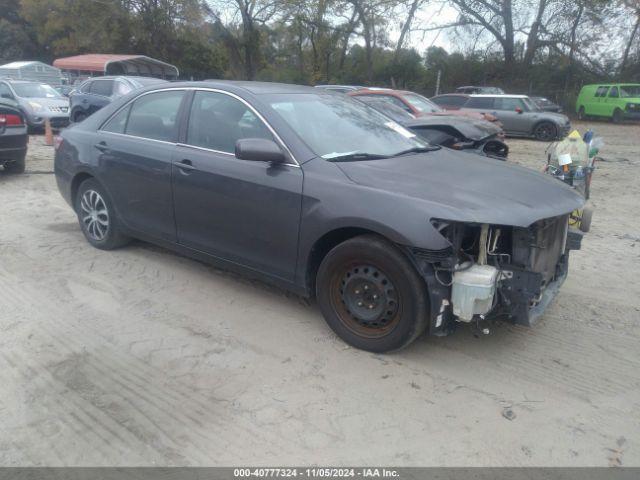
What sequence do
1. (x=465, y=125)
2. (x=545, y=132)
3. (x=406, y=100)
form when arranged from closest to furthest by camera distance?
(x=465, y=125) < (x=406, y=100) < (x=545, y=132)

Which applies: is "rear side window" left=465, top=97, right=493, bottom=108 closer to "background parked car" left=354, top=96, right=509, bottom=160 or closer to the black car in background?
"background parked car" left=354, top=96, right=509, bottom=160

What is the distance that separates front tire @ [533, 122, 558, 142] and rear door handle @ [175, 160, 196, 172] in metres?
15.9

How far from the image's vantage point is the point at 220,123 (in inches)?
170

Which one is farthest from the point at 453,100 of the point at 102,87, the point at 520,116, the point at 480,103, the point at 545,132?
the point at 102,87

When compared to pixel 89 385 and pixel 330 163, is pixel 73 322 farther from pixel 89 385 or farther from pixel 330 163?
pixel 330 163

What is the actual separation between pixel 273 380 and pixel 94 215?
3.05m

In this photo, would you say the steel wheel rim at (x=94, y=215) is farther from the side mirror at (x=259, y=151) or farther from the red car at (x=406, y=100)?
the red car at (x=406, y=100)

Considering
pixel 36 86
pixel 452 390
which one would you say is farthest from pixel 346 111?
pixel 36 86

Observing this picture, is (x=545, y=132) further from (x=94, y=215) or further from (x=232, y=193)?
(x=232, y=193)

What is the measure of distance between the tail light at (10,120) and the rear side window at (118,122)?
13.0 feet

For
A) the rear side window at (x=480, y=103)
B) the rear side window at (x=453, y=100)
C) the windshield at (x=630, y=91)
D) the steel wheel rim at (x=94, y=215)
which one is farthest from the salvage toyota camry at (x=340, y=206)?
the windshield at (x=630, y=91)

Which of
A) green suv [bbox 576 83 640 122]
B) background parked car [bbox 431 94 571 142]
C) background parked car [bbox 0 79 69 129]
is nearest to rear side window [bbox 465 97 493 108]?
background parked car [bbox 431 94 571 142]

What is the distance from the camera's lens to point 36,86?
53.5 ft

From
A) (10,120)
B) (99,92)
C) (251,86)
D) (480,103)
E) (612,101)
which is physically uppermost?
(612,101)
